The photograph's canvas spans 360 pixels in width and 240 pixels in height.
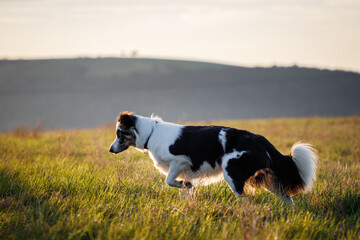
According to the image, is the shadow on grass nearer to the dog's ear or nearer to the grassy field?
the grassy field

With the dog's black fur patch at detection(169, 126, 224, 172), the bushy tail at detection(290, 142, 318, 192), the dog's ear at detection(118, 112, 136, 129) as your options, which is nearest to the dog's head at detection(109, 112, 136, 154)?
the dog's ear at detection(118, 112, 136, 129)

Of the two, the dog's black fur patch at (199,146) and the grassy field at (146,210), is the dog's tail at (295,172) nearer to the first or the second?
the grassy field at (146,210)

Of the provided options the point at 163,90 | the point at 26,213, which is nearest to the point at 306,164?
the point at 26,213

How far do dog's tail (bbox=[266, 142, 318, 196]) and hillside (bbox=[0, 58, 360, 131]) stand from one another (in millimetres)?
38745

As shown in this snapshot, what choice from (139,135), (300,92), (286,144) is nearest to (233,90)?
(300,92)

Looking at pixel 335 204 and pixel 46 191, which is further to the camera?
pixel 46 191

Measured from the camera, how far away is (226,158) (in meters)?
4.98

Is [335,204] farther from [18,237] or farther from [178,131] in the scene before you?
[18,237]

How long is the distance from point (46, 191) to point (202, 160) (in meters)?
2.38

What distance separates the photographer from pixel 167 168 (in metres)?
5.68

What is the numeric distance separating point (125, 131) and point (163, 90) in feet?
149

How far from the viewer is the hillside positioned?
45844 millimetres

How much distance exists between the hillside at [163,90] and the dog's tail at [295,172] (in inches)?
1525

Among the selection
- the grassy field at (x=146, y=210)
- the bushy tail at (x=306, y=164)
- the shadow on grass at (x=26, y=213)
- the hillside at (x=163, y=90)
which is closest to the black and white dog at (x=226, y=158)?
the bushy tail at (x=306, y=164)
